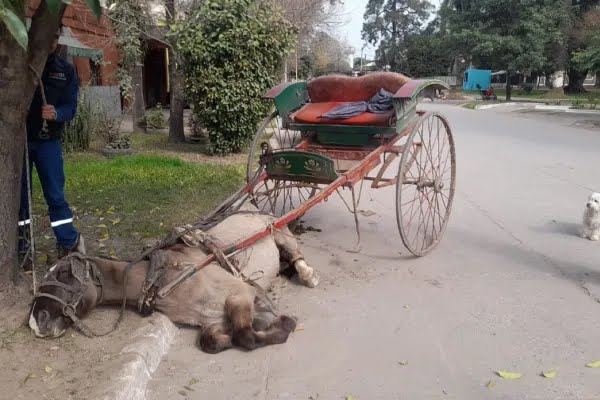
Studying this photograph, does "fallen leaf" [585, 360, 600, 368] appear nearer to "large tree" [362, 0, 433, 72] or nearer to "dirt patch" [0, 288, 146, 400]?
"dirt patch" [0, 288, 146, 400]

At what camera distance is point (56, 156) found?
4.46 m

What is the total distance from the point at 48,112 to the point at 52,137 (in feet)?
0.89

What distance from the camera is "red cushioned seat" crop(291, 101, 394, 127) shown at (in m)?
5.32

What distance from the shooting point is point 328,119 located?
5566 millimetres

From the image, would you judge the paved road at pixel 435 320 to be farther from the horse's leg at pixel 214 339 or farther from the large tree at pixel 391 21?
the large tree at pixel 391 21

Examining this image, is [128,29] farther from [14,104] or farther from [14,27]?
[14,27]

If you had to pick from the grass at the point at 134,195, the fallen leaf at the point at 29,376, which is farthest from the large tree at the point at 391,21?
the fallen leaf at the point at 29,376

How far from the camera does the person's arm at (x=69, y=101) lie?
4367mm

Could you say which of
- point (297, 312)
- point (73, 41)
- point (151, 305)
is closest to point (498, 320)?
point (297, 312)

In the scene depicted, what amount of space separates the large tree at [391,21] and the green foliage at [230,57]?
59.3 m

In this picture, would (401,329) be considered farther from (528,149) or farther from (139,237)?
(528,149)

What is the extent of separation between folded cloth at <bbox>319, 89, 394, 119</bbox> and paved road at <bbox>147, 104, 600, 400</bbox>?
1.37 meters

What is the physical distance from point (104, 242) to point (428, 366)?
3375 millimetres

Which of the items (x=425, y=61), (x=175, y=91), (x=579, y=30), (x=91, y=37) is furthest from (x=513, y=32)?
(x=175, y=91)
